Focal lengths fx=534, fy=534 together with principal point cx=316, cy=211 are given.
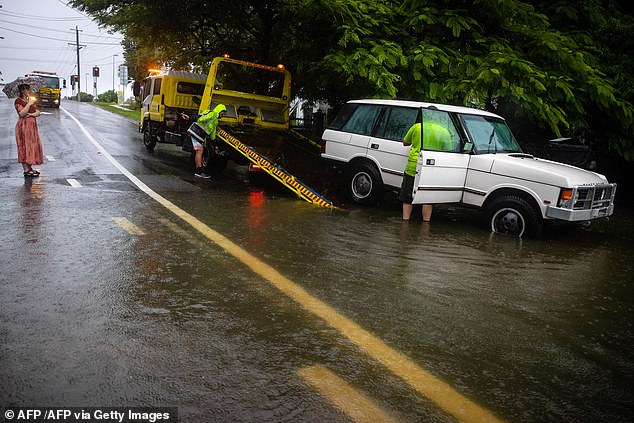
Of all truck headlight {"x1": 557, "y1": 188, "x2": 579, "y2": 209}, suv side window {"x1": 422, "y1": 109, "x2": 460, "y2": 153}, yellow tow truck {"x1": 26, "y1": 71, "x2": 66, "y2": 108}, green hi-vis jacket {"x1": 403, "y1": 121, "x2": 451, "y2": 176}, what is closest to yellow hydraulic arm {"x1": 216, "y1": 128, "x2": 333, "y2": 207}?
green hi-vis jacket {"x1": 403, "y1": 121, "x2": 451, "y2": 176}

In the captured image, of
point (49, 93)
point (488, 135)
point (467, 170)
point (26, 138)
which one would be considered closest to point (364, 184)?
point (467, 170)

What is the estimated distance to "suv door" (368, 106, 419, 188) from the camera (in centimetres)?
909

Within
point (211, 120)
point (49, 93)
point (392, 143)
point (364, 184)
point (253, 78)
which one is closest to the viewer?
point (392, 143)

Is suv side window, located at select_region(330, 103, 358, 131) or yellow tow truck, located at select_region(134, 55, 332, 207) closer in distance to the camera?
suv side window, located at select_region(330, 103, 358, 131)

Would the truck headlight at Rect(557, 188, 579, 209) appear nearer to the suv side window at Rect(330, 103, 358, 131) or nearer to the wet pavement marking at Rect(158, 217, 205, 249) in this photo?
the suv side window at Rect(330, 103, 358, 131)

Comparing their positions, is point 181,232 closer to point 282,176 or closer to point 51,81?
point 282,176

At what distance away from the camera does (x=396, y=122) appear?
30.5ft

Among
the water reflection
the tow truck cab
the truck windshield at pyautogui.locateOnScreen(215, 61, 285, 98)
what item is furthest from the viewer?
the tow truck cab

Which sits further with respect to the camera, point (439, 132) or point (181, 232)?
point (439, 132)

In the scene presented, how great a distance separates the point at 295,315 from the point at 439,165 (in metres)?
4.92

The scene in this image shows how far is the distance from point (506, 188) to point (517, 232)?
690 mm

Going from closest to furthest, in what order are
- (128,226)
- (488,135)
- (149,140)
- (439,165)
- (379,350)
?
(379,350) < (128,226) < (439,165) < (488,135) < (149,140)

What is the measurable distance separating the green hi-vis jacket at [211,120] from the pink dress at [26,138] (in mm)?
3239

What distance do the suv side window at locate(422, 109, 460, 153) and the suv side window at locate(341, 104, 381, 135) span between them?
118 centimetres
